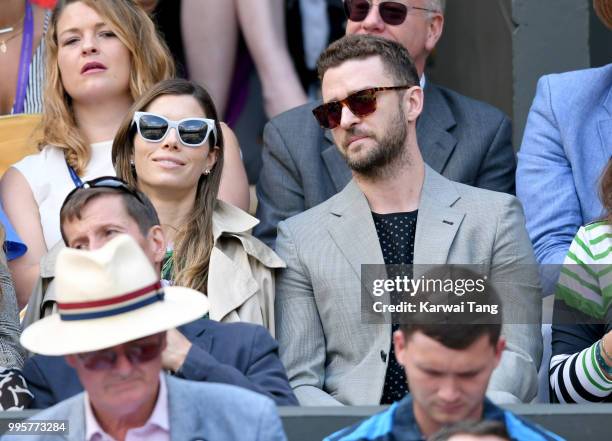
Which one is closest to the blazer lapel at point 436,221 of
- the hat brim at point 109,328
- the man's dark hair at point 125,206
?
the man's dark hair at point 125,206

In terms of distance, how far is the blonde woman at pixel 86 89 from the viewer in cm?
521

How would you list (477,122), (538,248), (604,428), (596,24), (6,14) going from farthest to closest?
(596,24) → (6,14) → (477,122) → (538,248) → (604,428)

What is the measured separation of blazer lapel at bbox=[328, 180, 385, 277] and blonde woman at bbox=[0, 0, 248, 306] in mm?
705

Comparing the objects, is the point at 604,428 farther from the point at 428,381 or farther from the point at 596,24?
the point at 596,24

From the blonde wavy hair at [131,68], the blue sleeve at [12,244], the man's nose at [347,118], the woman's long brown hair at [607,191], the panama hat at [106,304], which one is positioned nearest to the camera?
the panama hat at [106,304]

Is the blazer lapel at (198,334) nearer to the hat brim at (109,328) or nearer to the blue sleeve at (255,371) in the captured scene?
the blue sleeve at (255,371)

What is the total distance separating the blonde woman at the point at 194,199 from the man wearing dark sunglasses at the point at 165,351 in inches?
14.7

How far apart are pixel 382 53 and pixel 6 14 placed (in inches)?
76.7

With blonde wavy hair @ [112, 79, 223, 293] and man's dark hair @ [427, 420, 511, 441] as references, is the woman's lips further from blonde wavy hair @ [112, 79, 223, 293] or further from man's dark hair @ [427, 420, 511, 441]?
man's dark hair @ [427, 420, 511, 441]

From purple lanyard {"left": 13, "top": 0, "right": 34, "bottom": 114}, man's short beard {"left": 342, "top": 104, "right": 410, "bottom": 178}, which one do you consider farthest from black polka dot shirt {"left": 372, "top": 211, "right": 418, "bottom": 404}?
purple lanyard {"left": 13, "top": 0, "right": 34, "bottom": 114}

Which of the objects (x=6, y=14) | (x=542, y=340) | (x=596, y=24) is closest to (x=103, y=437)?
(x=542, y=340)

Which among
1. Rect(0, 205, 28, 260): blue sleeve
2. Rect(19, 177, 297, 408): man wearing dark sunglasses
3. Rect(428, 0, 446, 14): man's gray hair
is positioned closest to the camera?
Rect(19, 177, 297, 408): man wearing dark sunglasses

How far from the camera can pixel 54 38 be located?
5.43m

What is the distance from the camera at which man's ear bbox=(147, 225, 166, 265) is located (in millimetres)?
3846
